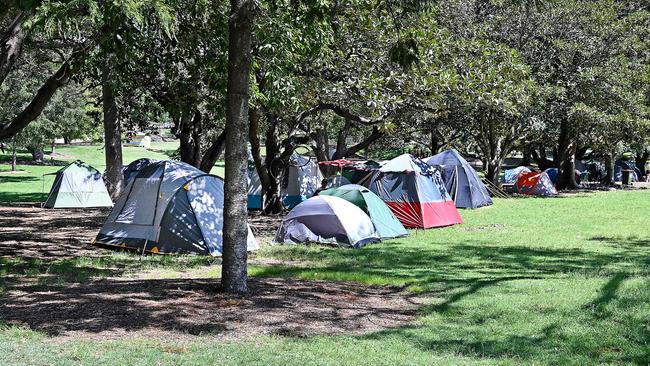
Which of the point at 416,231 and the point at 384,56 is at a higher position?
the point at 384,56

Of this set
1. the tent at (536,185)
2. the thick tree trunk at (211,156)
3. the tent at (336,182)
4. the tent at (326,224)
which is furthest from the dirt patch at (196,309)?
the tent at (536,185)

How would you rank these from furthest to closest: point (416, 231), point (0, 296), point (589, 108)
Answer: point (589, 108) < point (416, 231) < point (0, 296)

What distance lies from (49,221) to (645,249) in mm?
15322

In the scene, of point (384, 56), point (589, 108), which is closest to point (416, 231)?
point (384, 56)

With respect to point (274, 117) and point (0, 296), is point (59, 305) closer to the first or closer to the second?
point (0, 296)

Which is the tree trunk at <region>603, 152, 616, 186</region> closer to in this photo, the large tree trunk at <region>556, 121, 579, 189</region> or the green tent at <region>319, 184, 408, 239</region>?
the large tree trunk at <region>556, 121, 579, 189</region>

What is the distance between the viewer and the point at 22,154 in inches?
2269

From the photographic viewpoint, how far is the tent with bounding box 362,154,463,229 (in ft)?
59.5

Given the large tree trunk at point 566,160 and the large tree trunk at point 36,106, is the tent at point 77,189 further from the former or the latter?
the large tree trunk at point 566,160

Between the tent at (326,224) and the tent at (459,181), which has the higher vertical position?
the tent at (459,181)

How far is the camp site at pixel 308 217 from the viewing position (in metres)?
6.35

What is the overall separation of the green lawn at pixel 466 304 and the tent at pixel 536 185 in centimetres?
1515

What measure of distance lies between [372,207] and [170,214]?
4908 millimetres

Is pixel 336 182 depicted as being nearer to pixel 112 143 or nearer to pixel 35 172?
pixel 112 143
